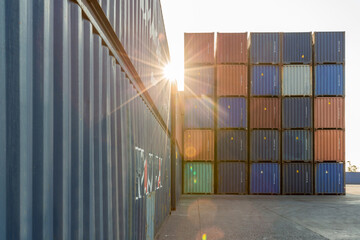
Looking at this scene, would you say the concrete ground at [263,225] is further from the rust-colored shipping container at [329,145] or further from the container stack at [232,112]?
the rust-colored shipping container at [329,145]

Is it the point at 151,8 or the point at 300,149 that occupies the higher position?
the point at 151,8

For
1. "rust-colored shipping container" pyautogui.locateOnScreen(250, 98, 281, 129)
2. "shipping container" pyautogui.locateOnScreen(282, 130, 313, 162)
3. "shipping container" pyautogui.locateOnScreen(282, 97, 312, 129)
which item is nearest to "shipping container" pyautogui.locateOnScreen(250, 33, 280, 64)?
"rust-colored shipping container" pyautogui.locateOnScreen(250, 98, 281, 129)

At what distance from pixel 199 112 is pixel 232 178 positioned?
5.43 meters

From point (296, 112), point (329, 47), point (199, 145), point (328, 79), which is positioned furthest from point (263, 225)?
point (329, 47)

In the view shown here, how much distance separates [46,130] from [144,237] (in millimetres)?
5335

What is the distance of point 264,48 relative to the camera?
88.9 feet

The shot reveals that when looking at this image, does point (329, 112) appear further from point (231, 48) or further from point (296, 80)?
point (231, 48)

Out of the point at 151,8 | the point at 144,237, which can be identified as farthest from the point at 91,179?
the point at 151,8

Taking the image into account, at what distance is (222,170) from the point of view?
26688 millimetres

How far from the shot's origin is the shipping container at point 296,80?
26828 mm

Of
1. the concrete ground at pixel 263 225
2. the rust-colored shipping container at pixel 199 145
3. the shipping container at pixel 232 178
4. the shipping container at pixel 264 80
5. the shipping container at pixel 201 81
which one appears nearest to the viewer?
the concrete ground at pixel 263 225

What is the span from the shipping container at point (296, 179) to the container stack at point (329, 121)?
0.61 m

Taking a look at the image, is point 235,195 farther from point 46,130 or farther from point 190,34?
point 46,130

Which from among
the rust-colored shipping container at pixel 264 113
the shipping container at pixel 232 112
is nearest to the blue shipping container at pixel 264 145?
the rust-colored shipping container at pixel 264 113
